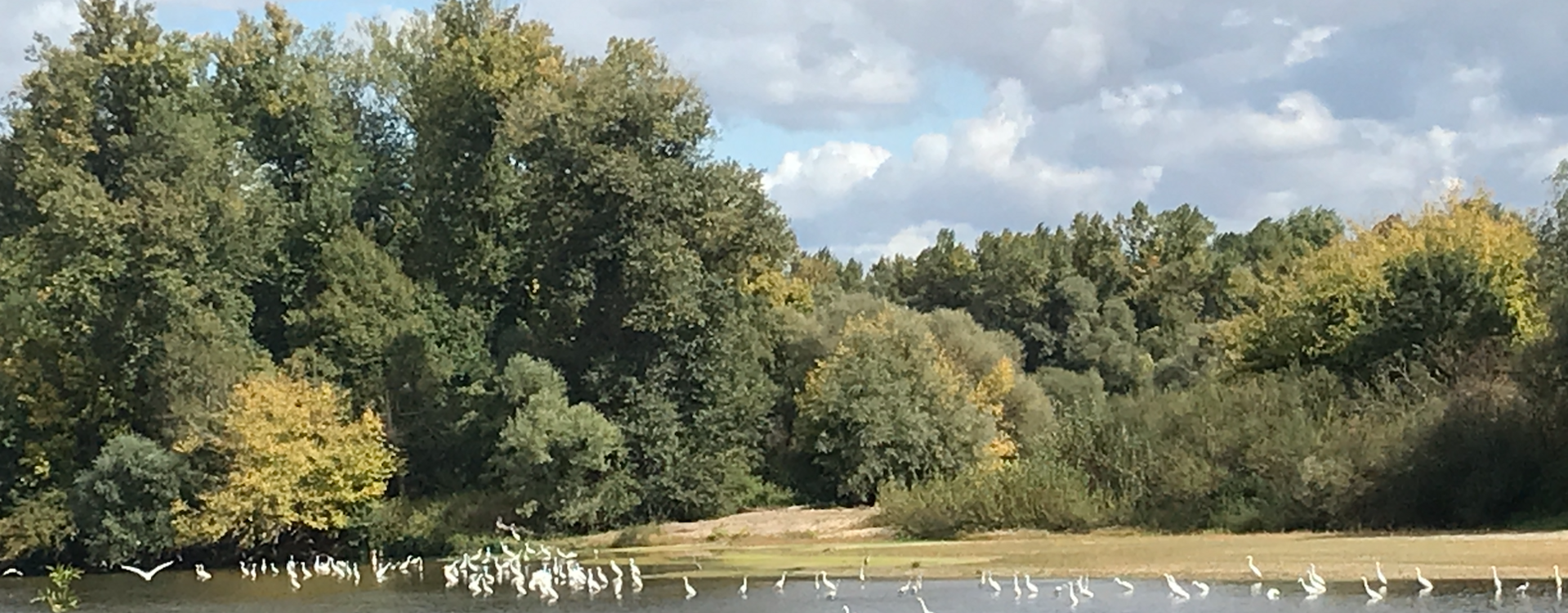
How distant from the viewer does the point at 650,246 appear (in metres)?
60.4

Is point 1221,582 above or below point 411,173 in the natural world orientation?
below

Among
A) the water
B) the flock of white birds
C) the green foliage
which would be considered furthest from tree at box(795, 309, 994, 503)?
the green foliage

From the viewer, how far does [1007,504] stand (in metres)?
54.2

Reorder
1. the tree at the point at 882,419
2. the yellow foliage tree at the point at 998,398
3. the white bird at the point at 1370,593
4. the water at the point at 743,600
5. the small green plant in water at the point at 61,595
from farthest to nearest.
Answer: the yellow foliage tree at the point at 998,398
the tree at the point at 882,419
the small green plant in water at the point at 61,595
the water at the point at 743,600
the white bird at the point at 1370,593

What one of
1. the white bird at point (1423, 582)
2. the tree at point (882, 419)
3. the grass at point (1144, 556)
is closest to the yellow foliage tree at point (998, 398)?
the tree at point (882, 419)

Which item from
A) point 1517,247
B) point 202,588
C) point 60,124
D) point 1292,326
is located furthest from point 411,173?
point 1517,247

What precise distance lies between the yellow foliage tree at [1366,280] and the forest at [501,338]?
0.58 feet

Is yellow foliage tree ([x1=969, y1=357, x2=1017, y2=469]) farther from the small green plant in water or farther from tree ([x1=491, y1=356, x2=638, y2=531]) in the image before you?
the small green plant in water

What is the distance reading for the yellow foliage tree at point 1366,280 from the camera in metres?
54.3

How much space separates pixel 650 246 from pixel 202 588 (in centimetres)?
1748

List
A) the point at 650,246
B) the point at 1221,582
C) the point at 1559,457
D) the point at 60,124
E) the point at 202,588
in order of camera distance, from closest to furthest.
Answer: the point at 1221,582
the point at 1559,457
the point at 202,588
the point at 650,246
the point at 60,124

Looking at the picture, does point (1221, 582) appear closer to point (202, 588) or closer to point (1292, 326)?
point (1292, 326)

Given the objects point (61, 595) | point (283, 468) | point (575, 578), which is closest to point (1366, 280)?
point (575, 578)

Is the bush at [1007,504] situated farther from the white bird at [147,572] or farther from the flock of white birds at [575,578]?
the white bird at [147,572]
